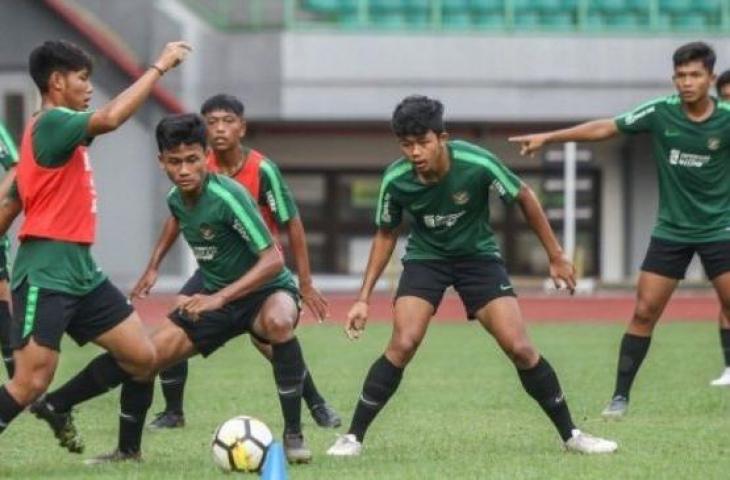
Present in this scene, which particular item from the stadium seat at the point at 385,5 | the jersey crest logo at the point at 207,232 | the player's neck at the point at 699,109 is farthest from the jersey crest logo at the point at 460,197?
the stadium seat at the point at 385,5

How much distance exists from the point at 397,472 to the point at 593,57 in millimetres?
26595

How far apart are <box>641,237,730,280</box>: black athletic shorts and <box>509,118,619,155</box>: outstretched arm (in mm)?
855

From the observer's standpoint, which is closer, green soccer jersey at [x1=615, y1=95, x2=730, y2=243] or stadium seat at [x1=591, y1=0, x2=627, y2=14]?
green soccer jersey at [x1=615, y1=95, x2=730, y2=243]

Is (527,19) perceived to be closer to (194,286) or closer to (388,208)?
(194,286)

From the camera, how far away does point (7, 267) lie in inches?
509

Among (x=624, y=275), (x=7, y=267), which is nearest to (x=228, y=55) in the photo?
(x=624, y=275)

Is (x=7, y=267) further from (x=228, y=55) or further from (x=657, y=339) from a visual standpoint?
(x=228, y=55)

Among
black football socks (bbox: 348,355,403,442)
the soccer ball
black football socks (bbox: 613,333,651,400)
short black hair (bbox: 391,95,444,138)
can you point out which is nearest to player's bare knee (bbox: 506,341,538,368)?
black football socks (bbox: 348,355,403,442)

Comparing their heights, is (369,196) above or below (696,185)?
below

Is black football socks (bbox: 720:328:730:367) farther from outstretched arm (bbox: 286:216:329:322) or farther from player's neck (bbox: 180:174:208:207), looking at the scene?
player's neck (bbox: 180:174:208:207)

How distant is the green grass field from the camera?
9.93 meters

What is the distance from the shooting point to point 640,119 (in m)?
12.4

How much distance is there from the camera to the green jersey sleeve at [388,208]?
1055 centimetres

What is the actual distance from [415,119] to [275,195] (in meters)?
2.18
